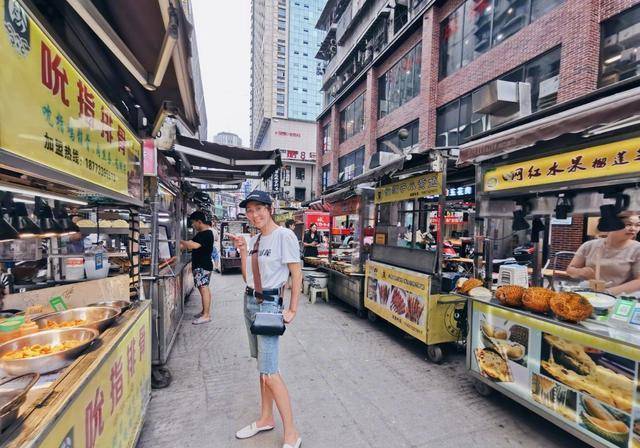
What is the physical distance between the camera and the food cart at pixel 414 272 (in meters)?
4.39

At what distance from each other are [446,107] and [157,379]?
14429mm

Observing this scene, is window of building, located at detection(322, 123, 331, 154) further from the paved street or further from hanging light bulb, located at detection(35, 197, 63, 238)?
hanging light bulb, located at detection(35, 197, 63, 238)

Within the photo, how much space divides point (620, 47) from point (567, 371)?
943 cm

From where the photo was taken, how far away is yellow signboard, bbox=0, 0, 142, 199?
1.12 meters

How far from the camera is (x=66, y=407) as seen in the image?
1.35 meters

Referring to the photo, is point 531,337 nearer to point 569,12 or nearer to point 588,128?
point 588,128

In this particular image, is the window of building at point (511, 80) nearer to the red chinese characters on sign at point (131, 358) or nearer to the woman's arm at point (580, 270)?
the woman's arm at point (580, 270)

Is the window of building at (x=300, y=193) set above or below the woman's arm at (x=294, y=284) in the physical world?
above

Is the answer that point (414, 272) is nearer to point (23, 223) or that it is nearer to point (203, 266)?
point (203, 266)

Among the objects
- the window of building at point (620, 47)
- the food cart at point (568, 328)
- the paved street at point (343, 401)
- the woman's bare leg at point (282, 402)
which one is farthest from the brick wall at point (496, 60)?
the woman's bare leg at point (282, 402)

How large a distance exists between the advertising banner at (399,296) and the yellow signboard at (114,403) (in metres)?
3.56

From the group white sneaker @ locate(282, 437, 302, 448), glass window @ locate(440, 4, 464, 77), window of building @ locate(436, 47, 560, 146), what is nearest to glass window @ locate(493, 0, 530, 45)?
window of building @ locate(436, 47, 560, 146)

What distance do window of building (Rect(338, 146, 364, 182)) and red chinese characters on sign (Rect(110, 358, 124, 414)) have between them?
61.1 feet

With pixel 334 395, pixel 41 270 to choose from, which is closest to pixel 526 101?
pixel 334 395
